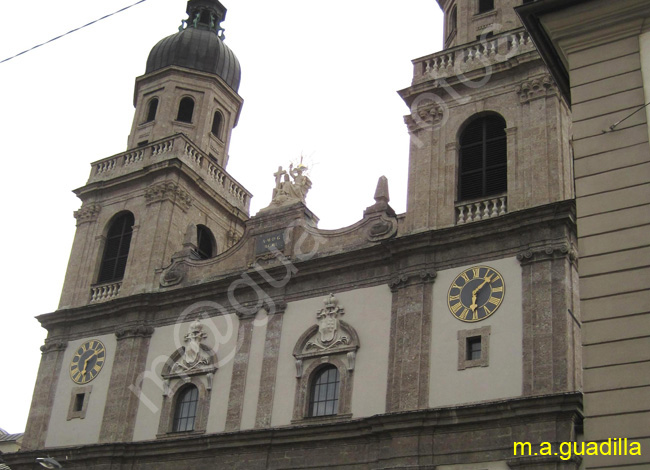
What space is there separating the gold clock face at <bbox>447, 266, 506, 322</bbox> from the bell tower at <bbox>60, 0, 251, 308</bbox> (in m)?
9.95

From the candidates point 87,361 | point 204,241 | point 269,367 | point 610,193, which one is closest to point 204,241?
point 204,241

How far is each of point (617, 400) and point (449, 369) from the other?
37.3ft

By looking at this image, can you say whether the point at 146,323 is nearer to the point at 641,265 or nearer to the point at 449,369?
the point at 449,369

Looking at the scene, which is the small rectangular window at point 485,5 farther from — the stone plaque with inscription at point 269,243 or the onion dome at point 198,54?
the onion dome at point 198,54

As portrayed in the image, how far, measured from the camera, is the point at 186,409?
28.8 m

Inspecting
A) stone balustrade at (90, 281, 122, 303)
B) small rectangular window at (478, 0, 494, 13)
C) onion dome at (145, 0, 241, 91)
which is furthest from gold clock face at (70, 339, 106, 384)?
small rectangular window at (478, 0, 494, 13)

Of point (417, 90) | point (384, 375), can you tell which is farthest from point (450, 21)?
point (384, 375)

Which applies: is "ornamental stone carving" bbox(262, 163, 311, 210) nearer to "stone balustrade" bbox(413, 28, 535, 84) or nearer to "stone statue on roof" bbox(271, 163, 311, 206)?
"stone statue on roof" bbox(271, 163, 311, 206)

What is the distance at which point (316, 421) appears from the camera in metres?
25.4

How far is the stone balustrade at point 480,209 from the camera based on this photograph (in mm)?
25441

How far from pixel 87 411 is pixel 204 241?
27.5 ft

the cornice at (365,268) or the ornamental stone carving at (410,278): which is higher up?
the cornice at (365,268)

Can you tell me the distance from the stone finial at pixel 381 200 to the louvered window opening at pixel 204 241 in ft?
31.0

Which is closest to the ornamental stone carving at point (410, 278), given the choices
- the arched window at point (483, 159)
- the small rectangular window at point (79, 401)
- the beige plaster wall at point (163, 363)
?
the arched window at point (483, 159)
